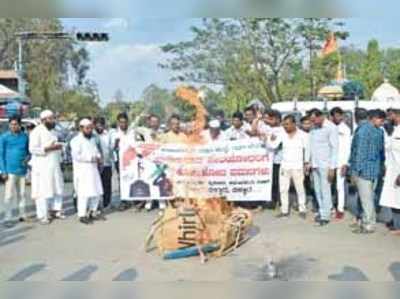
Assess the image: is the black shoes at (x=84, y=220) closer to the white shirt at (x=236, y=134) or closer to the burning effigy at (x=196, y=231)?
the burning effigy at (x=196, y=231)

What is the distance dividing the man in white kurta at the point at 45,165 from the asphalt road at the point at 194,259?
0.40 m

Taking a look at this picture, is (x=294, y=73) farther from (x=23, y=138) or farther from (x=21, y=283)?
(x=21, y=283)

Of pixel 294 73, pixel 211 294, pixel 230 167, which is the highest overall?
pixel 294 73

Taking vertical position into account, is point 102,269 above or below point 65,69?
below

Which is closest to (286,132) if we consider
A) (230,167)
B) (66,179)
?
(230,167)

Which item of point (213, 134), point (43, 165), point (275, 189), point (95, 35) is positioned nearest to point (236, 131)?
point (213, 134)

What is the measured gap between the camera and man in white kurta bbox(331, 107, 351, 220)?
378 inches

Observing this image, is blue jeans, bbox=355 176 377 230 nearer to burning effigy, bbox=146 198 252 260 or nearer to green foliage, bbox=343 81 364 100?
burning effigy, bbox=146 198 252 260

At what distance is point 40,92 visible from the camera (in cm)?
3916

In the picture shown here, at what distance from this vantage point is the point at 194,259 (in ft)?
23.2

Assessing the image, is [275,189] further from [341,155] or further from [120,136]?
[120,136]

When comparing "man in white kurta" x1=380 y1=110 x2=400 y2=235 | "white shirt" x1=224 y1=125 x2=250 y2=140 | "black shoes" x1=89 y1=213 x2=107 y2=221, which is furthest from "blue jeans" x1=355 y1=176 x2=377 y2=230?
"black shoes" x1=89 y1=213 x2=107 y2=221

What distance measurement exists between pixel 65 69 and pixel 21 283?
34.4m

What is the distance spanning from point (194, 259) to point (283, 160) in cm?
326
